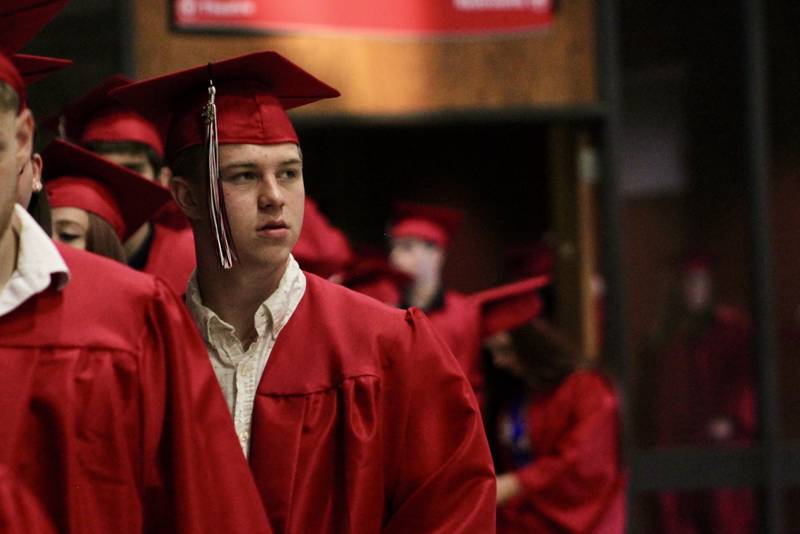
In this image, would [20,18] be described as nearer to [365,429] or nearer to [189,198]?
[189,198]

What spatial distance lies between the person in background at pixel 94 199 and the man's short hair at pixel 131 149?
569 mm

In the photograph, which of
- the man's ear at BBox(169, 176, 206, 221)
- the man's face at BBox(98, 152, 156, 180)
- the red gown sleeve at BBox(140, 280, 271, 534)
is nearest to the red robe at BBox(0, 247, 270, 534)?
the red gown sleeve at BBox(140, 280, 271, 534)

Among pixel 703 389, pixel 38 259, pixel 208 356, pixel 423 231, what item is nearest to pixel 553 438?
pixel 423 231

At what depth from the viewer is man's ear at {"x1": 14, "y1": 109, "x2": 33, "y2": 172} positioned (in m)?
2.53

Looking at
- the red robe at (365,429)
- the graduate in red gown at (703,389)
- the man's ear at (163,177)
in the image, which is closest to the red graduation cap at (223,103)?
the red robe at (365,429)

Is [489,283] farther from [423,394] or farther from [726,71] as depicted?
[423,394]

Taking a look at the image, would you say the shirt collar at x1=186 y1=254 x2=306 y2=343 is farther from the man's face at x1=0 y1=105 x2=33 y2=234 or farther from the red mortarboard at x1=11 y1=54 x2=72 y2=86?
the man's face at x1=0 y1=105 x2=33 y2=234

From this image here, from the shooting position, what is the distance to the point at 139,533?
2688 mm

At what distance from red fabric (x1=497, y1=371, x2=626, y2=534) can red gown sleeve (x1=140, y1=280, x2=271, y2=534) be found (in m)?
3.67

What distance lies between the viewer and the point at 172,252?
4.63 m

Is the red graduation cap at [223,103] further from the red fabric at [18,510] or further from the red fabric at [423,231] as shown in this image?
the red fabric at [423,231]

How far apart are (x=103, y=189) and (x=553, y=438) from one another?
8.78ft

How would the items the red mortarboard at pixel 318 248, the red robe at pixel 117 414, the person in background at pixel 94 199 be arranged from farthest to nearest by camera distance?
1. the red mortarboard at pixel 318 248
2. the person in background at pixel 94 199
3. the red robe at pixel 117 414

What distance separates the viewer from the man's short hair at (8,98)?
2512 mm
